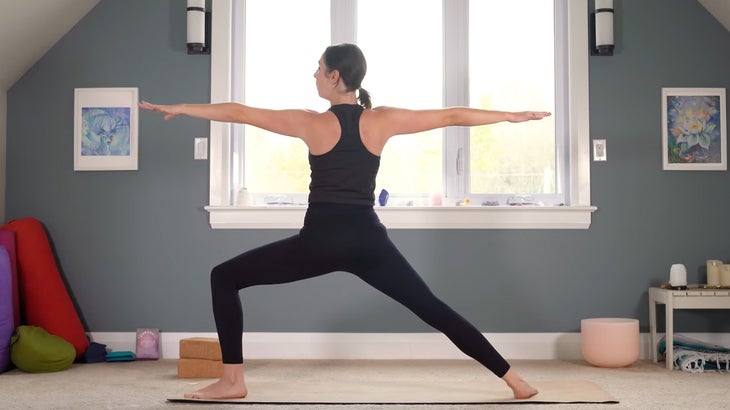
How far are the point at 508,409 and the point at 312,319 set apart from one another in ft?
5.96

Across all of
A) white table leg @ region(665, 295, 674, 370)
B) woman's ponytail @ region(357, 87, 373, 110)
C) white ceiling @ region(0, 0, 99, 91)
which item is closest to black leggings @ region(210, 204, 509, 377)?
woman's ponytail @ region(357, 87, 373, 110)

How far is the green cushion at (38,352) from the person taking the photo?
407 cm

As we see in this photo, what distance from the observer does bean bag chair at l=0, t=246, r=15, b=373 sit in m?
4.12

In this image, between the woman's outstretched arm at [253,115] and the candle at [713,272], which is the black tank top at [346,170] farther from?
the candle at [713,272]

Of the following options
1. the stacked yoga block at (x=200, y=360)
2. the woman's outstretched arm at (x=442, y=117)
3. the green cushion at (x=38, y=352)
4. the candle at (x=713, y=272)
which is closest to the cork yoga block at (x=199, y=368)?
the stacked yoga block at (x=200, y=360)

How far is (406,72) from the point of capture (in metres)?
4.89

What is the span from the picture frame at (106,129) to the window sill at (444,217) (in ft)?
1.96

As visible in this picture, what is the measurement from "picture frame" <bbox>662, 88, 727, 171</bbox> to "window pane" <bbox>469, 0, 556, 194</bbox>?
0.63 metres

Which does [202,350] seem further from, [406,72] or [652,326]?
[652,326]

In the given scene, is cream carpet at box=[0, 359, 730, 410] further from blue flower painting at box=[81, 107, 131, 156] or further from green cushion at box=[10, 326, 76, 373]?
blue flower painting at box=[81, 107, 131, 156]

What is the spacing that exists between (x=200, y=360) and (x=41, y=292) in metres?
1.11

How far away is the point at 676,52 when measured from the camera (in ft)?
15.6

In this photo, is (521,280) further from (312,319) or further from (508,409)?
(508,409)

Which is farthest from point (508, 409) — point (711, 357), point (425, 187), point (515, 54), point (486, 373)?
point (515, 54)
